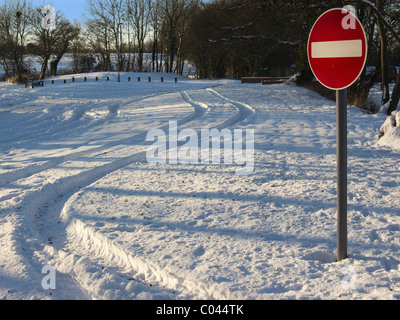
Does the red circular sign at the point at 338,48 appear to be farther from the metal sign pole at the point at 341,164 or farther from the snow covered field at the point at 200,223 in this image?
the snow covered field at the point at 200,223

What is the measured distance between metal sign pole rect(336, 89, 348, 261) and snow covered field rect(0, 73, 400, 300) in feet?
1.25

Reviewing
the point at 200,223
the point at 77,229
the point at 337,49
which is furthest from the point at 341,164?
the point at 77,229

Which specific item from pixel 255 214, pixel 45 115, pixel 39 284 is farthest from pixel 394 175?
pixel 45 115

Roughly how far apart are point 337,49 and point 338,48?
12 mm

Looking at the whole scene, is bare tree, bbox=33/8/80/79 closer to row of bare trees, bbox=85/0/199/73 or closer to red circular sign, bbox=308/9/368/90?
row of bare trees, bbox=85/0/199/73

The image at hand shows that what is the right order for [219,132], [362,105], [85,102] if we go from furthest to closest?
[85,102] < [362,105] < [219,132]

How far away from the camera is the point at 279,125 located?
11445 mm

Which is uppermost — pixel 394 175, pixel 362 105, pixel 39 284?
pixel 362 105

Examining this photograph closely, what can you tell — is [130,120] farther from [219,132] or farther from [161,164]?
[161,164]

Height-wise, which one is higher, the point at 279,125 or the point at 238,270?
the point at 279,125

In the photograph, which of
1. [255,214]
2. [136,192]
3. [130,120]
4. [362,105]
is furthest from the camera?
[362,105]

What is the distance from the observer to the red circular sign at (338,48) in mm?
3408

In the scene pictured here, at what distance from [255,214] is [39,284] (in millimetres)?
2866

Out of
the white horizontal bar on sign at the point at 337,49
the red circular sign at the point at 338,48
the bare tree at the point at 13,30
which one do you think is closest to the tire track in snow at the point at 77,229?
the red circular sign at the point at 338,48
